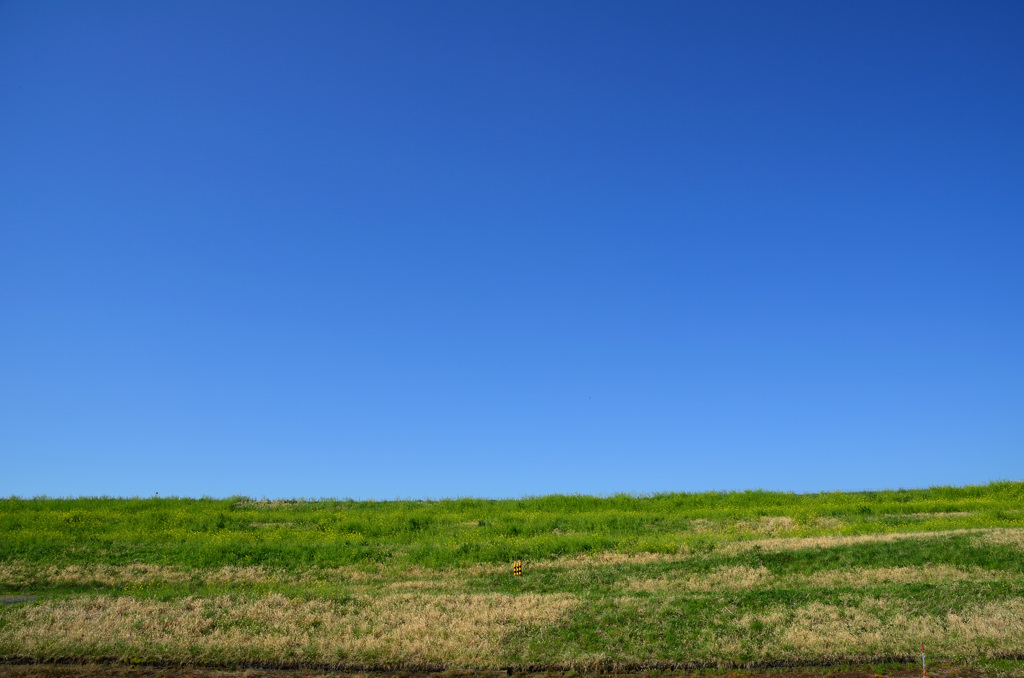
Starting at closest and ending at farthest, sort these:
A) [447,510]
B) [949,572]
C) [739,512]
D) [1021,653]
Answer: [1021,653]
[949,572]
[739,512]
[447,510]

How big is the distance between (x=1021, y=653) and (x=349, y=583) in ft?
76.0

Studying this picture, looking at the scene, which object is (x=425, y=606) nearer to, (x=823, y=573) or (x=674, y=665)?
(x=674, y=665)

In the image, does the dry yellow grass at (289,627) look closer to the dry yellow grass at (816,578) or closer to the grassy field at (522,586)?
the grassy field at (522,586)

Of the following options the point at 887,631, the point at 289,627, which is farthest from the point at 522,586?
the point at 887,631

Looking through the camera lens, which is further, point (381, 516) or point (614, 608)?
point (381, 516)

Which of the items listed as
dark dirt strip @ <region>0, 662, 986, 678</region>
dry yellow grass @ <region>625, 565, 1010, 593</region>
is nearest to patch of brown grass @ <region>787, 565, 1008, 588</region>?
dry yellow grass @ <region>625, 565, 1010, 593</region>

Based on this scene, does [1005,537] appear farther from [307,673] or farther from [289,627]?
[289,627]

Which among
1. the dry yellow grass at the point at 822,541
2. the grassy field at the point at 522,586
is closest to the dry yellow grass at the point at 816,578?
the grassy field at the point at 522,586

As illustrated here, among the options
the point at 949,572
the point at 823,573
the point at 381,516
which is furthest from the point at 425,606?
the point at 381,516

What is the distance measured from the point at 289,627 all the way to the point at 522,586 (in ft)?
30.2

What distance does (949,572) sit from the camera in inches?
1036

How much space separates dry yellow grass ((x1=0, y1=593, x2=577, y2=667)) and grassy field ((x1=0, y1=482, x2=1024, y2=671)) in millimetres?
83

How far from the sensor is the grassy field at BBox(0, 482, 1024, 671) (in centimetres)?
1905

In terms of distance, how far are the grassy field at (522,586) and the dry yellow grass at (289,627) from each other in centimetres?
8
